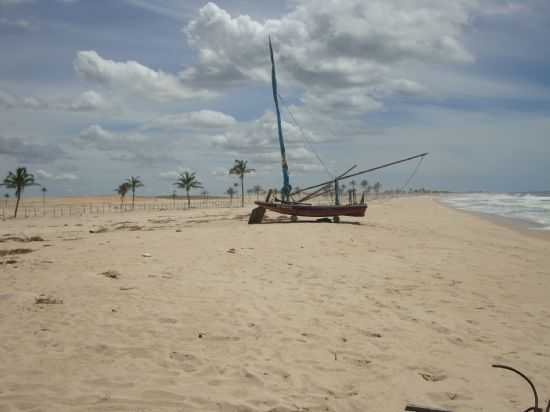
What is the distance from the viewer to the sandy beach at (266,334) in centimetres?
432

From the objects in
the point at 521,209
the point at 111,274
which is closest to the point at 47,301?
the point at 111,274

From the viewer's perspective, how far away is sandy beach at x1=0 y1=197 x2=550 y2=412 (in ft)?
14.2

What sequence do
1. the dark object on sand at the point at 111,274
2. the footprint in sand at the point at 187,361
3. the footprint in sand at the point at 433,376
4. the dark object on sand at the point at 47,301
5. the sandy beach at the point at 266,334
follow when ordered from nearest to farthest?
the sandy beach at the point at 266,334, the footprint in sand at the point at 433,376, the footprint in sand at the point at 187,361, the dark object on sand at the point at 47,301, the dark object on sand at the point at 111,274

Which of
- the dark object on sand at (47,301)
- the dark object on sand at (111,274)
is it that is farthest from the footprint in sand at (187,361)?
the dark object on sand at (111,274)

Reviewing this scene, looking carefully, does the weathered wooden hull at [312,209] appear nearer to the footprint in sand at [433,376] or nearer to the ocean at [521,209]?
Answer: the ocean at [521,209]

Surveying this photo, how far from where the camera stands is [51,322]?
630cm

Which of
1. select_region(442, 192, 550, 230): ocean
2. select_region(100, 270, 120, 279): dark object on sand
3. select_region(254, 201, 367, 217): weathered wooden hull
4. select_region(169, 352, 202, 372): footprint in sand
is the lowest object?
select_region(169, 352, 202, 372): footprint in sand

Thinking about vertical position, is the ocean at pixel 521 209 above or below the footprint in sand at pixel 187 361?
above

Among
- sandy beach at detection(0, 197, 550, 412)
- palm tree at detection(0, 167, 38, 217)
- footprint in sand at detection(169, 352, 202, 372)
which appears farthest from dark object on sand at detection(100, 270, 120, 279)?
palm tree at detection(0, 167, 38, 217)

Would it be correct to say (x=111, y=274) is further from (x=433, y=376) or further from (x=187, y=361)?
(x=433, y=376)

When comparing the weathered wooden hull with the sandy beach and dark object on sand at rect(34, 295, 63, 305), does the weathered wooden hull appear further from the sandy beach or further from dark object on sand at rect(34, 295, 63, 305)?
dark object on sand at rect(34, 295, 63, 305)

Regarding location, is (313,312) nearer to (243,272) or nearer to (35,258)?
(243,272)

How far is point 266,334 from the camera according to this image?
5977 millimetres

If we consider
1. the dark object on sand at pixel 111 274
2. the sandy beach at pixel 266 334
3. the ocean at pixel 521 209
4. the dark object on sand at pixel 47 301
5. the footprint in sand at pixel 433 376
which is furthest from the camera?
the ocean at pixel 521 209
